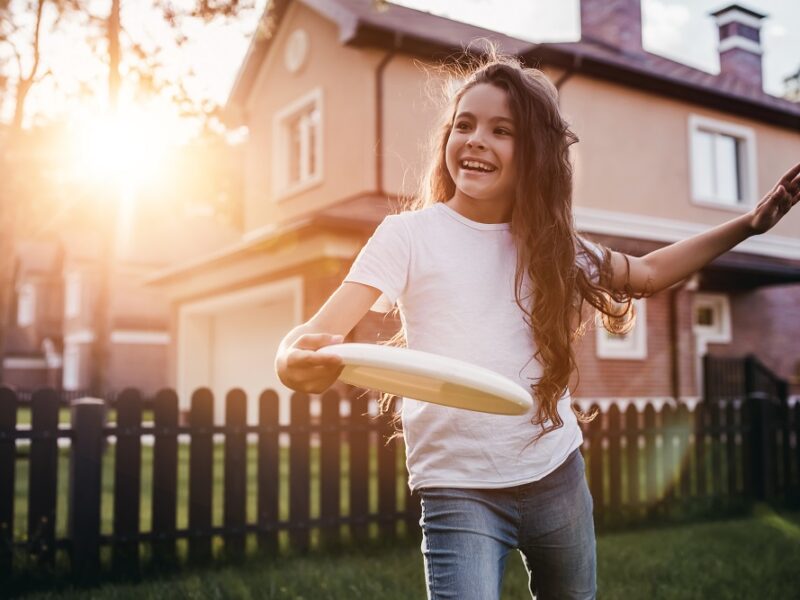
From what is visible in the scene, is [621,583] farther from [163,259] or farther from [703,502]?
[163,259]

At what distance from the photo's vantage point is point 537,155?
200 cm

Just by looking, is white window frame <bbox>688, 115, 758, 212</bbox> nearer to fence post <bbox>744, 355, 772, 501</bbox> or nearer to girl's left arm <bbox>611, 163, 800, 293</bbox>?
fence post <bbox>744, 355, 772, 501</bbox>

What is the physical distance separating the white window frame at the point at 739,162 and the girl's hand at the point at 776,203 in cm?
1542

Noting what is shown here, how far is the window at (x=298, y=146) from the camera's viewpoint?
15055 mm

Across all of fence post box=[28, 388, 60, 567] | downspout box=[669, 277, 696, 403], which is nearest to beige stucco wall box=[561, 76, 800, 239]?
downspout box=[669, 277, 696, 403]

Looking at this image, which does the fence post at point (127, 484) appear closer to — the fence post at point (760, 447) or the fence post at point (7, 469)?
the fence post at point (7, 469)

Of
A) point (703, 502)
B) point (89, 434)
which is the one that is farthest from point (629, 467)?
point (89, 434)

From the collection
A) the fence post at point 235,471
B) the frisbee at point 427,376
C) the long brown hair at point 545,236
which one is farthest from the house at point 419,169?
the frisbee at point 427,376

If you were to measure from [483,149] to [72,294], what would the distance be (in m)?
36.3

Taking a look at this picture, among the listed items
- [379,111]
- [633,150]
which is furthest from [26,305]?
[633,150]

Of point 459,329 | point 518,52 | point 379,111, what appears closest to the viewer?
point 459,329

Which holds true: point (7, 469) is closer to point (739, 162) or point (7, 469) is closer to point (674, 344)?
point (674, 344)

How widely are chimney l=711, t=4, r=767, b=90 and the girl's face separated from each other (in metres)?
20.2

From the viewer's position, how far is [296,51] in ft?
52.7
